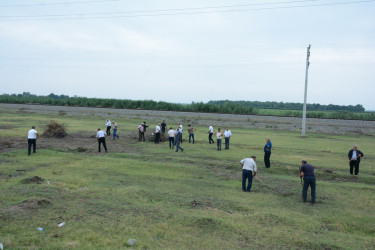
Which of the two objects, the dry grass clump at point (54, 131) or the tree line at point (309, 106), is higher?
the tree line at point (309, 106)

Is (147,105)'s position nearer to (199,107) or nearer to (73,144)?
(199,107)

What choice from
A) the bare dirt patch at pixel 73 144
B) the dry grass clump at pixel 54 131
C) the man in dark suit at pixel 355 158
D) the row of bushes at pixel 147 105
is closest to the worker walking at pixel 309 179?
the man in dark suit at pixel 355 158

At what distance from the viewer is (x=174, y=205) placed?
37.6ft

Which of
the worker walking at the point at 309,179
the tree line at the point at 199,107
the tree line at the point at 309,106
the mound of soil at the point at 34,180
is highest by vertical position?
the tree line at the point at 309,106

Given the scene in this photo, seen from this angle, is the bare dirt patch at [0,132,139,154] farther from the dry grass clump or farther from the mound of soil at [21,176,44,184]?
the mound of soil at [21,176,44,184]

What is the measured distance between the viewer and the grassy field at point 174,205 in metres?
8.77

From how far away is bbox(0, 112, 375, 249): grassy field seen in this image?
345 inches

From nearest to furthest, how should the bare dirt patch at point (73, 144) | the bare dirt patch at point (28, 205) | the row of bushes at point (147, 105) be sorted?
the bare dirt patch at point (28, 205) → the bare dirt patch at point (73, 144) → the row of bushes at point (147, 105)

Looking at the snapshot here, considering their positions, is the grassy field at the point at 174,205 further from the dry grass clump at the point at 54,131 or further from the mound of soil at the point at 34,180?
the dry grass clump at the point at 54,131

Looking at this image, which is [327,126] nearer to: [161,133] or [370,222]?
[161,133]

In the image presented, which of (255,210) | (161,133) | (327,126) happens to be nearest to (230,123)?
(327,126)

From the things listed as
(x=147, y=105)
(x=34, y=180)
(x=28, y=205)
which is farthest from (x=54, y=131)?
(x=147, y=105)

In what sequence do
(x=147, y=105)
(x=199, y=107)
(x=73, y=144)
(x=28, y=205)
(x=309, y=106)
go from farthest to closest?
(x=309, y=106), (x=147, y=105), (x=199, y=107), (x=73, y=144), (x=28, y=205)

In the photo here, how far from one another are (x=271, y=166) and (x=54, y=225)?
13073mm
